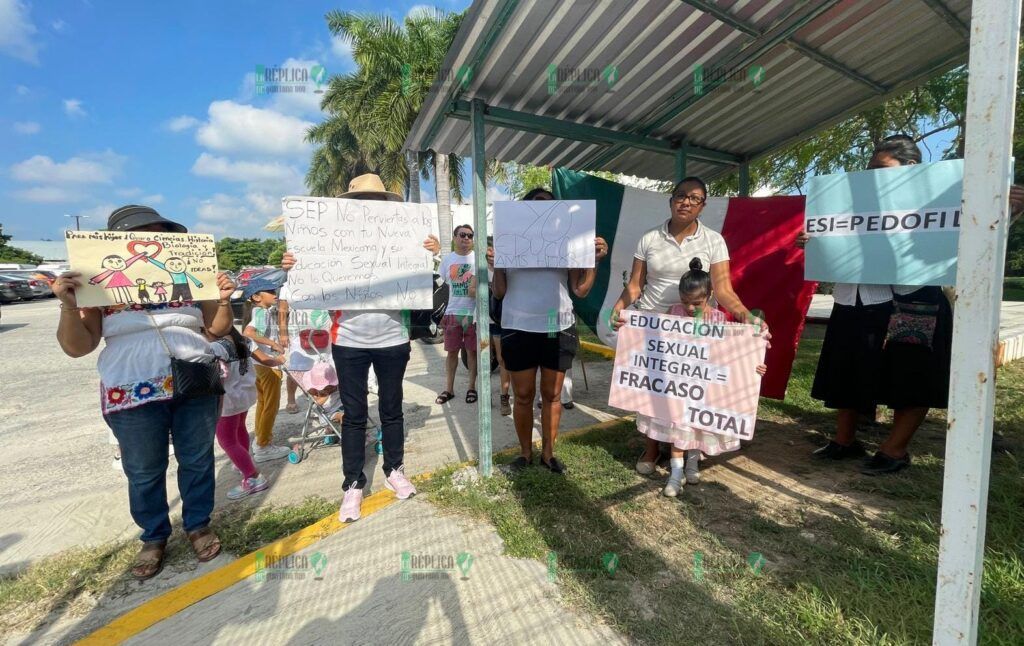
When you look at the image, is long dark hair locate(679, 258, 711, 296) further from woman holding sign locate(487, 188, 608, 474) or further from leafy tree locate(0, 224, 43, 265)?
leafy tree locate(0, 224, 43, 265)

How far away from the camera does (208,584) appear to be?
229 cm

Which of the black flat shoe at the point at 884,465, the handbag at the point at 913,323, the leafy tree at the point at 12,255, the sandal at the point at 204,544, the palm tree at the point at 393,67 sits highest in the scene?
the palm tree at the point at 393,67

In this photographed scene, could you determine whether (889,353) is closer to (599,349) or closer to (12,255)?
(599,349)

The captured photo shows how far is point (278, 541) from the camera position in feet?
8.68

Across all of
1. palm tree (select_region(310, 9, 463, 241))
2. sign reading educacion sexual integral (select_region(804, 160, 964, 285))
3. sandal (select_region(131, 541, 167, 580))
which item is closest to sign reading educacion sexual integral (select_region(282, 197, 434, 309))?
sandal (select_region(131, 541, 167, 580))

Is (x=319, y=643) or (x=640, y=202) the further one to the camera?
(x=640, y=202)

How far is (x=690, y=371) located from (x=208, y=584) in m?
2.90

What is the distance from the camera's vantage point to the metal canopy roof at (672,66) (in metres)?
2.73

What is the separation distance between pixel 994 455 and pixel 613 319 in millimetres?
2960

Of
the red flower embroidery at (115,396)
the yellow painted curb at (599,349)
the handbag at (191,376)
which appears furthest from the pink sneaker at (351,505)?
the yellow painted curb at (599,349)

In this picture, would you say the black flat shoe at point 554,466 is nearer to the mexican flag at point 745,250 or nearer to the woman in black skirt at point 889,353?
the mexican flag at point 745,250

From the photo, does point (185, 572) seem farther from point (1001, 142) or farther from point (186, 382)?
point (1001, 142)

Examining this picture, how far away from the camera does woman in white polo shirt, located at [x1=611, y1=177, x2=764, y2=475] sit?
2.85 m

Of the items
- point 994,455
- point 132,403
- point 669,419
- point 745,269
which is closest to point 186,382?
point 132,403
